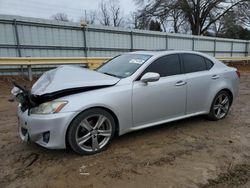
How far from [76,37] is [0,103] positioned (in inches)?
246

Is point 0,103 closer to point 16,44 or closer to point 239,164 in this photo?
point 16,44

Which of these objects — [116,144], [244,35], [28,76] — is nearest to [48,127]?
[116,144]

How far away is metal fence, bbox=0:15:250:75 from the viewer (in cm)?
1060

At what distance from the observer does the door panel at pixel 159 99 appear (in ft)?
13.4

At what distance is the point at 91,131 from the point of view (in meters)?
3.69

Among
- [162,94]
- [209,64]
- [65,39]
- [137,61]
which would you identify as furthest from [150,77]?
[65,39]

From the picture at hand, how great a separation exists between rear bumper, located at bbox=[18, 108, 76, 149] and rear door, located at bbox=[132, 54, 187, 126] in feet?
3.84

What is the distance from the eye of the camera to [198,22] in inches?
1363

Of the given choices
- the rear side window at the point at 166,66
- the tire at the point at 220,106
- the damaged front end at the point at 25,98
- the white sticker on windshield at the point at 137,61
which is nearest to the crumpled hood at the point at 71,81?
the damaged front end at the point at 25,98

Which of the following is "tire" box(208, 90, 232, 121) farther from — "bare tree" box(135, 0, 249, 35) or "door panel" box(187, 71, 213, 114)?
"bare tree" box(135, 0, 249, 35)

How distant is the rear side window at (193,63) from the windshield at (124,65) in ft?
2.82

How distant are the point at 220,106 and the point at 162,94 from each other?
180 cm

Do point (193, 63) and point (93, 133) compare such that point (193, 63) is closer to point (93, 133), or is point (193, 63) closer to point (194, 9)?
point (93, 133)

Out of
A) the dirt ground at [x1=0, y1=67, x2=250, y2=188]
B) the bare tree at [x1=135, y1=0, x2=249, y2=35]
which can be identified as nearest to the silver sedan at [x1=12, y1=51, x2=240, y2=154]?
the dirt ground at [x1=0, y1=67, x2=250, y2=188]
